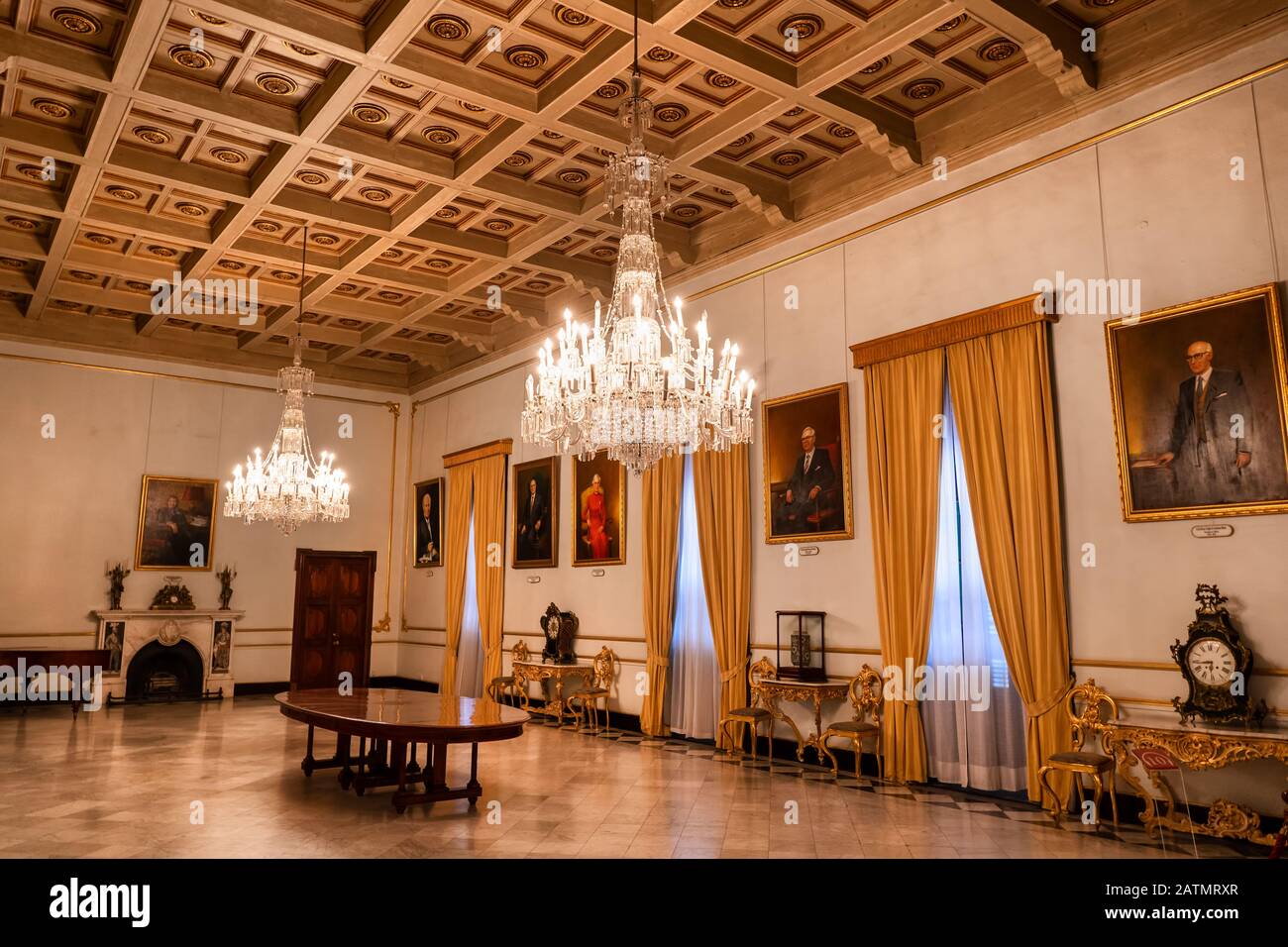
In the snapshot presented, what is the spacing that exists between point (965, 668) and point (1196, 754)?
2045 mm

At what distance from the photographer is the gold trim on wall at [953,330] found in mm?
7070

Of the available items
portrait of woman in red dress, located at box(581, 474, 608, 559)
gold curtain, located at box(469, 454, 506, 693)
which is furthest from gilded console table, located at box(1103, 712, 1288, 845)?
gold curtain, located at box(469, 454, 506, 693)

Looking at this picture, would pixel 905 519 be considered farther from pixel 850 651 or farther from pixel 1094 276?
pixel 1094 276

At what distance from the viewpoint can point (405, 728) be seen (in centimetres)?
613

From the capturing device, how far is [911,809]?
6598 mm

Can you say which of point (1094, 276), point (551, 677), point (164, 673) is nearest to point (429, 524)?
point (164, 673)

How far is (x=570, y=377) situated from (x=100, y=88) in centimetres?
489

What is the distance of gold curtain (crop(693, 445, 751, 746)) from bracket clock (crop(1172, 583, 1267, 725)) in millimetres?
4166

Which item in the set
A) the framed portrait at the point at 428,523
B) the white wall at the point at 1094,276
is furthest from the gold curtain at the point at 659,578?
the framed portrait at the point at 428,523

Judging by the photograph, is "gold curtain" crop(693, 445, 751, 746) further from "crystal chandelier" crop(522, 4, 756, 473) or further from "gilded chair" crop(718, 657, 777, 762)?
"crystal chandelier" crop(522, 4, 756, 473)

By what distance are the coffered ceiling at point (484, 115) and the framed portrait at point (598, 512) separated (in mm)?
2402

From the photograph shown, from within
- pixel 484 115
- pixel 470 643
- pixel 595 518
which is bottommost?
pixel 470 643

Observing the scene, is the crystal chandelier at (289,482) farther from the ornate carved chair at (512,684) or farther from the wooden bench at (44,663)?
the wooden bench at (44,663)

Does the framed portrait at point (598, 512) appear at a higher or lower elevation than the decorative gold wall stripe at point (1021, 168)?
lower
